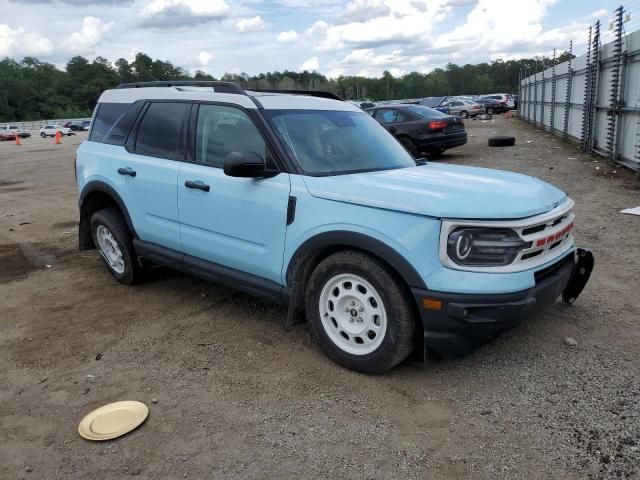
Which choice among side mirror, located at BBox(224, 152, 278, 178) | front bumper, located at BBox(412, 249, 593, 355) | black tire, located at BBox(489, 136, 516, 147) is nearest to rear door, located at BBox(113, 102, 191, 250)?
side mirror, located at BBox(224, 152, 278, 178)

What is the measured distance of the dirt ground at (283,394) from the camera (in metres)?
2.82

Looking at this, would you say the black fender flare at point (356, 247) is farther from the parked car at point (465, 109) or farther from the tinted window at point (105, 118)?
the parked car at point (465, 109)

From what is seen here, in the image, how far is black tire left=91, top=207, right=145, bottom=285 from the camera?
5.32m

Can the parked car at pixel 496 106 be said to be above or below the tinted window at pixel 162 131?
above

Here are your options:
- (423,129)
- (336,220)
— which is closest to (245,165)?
(336,220)

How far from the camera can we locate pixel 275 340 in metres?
4.25

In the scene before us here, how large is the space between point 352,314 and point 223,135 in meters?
1.80

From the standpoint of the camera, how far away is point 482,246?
315cm

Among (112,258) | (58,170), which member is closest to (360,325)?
(112,258)

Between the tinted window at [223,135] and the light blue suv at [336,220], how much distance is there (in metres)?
0.01

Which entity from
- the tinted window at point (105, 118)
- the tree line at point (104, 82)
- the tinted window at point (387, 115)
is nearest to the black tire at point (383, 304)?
the tinted window at point (105, 118)

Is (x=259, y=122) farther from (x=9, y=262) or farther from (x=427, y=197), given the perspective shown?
(x=9, y=262)

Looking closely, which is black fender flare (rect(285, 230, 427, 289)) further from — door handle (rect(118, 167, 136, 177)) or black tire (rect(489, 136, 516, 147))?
black tire (rect(489, 136, 516, 147))

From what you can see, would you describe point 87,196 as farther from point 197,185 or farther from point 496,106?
point 496,106
